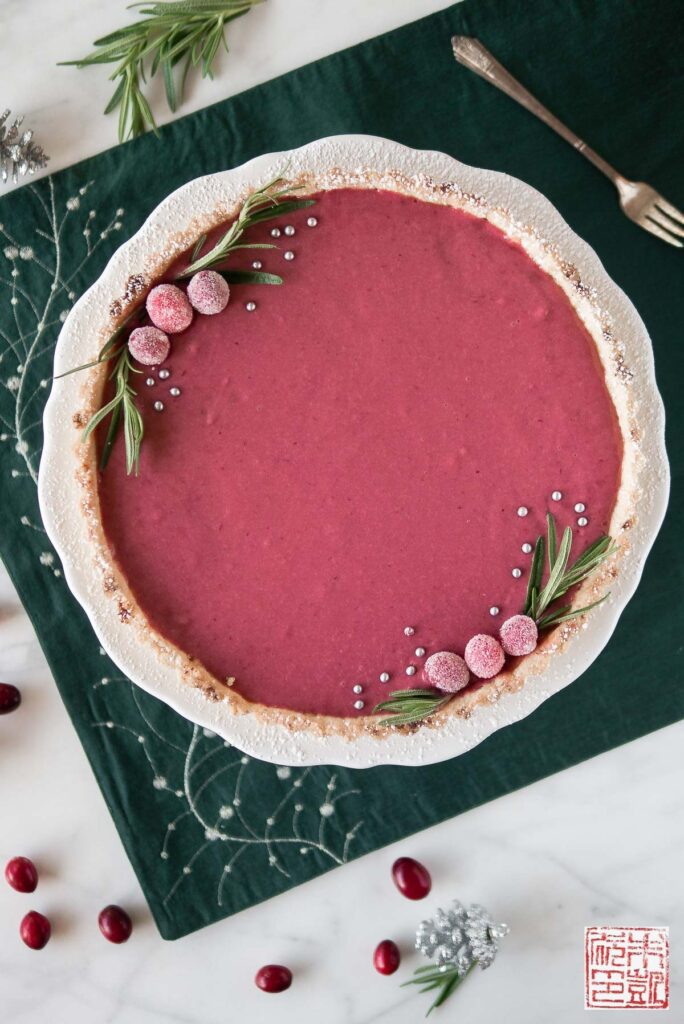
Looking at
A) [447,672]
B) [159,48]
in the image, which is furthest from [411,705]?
[159,48]

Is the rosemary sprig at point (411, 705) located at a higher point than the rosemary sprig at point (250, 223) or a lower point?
lower

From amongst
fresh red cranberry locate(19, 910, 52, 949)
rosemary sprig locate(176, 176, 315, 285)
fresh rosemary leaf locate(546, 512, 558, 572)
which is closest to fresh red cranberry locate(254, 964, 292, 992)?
fresh red cranberry locate(19, 910, 52, 949)

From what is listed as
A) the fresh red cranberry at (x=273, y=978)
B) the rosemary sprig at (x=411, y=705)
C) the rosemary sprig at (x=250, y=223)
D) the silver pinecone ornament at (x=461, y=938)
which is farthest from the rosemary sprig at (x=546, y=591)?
the rosemary sprig at (x=250, y=223)

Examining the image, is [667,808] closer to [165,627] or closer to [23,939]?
[165,627]

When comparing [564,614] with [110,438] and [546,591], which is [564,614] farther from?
[110,438]

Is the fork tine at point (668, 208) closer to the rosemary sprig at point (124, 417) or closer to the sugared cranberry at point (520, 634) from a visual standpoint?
the sugared cranberry at point (520, 634)

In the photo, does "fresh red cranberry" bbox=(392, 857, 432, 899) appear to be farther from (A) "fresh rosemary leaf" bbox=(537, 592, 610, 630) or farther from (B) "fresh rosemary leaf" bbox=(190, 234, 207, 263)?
(B) "fresh rosemary leaf" bbox=(190, 234, 207, 263)
